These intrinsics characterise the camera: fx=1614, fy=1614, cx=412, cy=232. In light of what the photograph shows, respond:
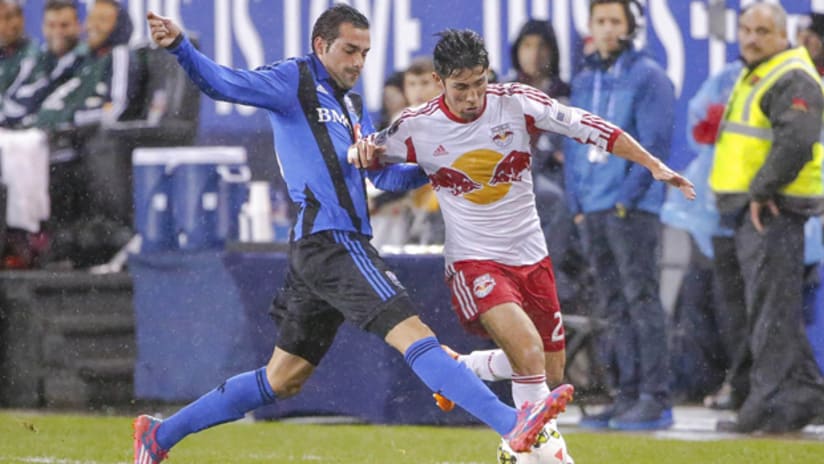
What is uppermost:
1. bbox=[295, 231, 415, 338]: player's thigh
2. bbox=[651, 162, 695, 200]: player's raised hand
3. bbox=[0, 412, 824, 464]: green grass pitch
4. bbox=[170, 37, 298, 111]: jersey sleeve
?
bbox=[170, 37, 298, 111]: jersey sleeve

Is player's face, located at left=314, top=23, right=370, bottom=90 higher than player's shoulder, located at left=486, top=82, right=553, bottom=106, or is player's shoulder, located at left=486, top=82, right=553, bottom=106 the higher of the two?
player's face, located at left=314, top=23, right=370, bottom=90

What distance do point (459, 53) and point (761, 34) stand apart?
3.06 m

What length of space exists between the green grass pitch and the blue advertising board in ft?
7.28

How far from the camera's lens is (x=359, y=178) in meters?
6.89

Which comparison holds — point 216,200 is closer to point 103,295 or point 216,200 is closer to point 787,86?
point 103,295

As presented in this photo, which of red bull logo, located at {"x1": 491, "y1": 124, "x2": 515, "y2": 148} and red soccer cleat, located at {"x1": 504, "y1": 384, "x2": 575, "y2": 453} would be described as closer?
red soccer cleat, located at {"x1": 504, "y1": 384, "x2": 575, "y2": 453}

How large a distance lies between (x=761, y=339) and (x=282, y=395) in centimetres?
346

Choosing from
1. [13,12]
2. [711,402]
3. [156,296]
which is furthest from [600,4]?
[13,12]

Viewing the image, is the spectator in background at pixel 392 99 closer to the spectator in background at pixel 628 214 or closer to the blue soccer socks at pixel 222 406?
the spectator in background at pixel 628 214

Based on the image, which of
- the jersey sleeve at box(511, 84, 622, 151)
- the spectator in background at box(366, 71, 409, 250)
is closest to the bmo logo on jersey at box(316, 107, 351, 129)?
the jersey sleeve at box(511, 84, 622, 151)

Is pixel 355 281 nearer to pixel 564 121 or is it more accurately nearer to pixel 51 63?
pixel 564 121

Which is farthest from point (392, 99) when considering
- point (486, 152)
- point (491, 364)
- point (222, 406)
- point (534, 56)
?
point (222, 406)

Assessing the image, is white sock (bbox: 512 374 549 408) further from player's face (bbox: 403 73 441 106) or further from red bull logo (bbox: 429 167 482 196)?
player's face (bbox: 403 73 441 106)

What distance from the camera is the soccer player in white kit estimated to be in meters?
6.91
